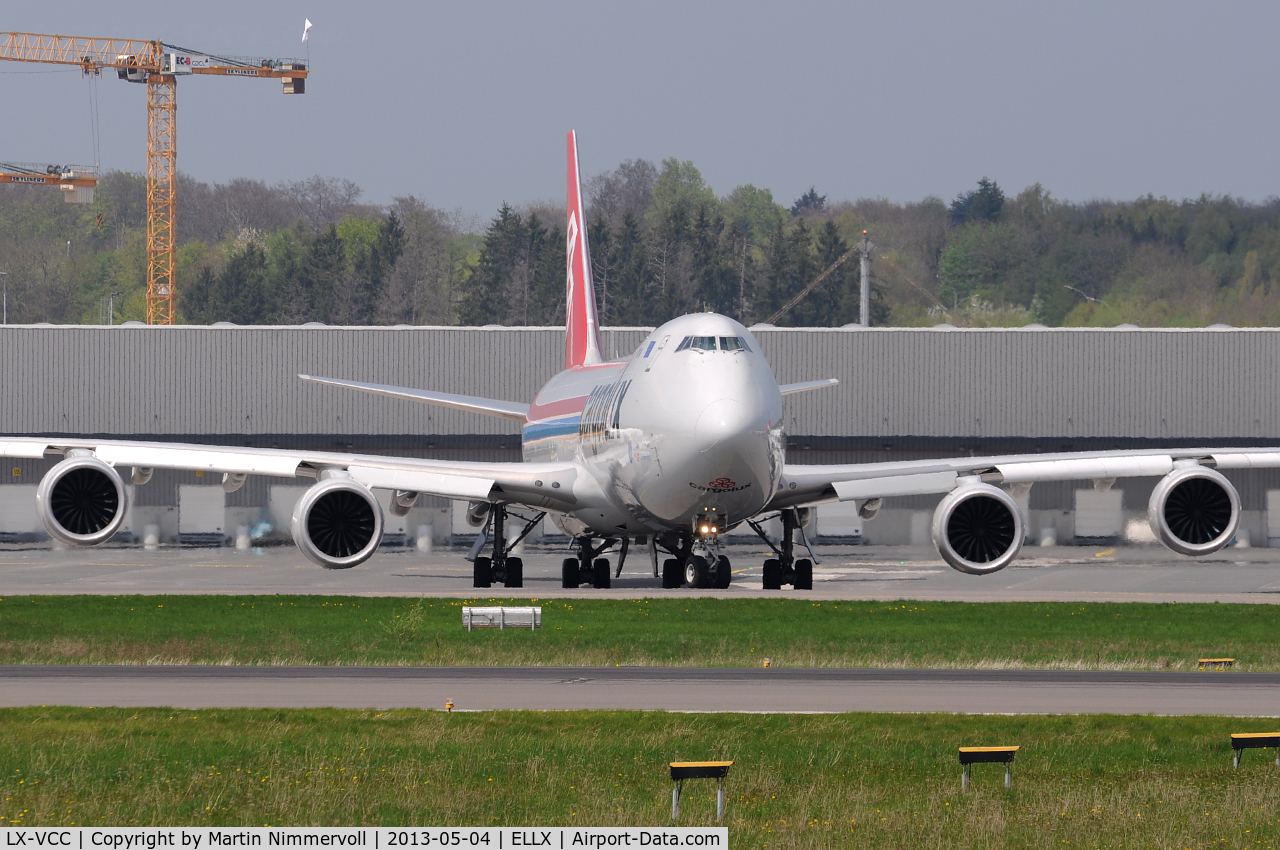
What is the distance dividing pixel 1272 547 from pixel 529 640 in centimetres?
4359

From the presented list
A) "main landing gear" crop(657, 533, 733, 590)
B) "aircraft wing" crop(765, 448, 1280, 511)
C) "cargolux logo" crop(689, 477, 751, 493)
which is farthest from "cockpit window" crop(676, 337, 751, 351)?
"main landing gear" crop(657, 533, 733, 590)

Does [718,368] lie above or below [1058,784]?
above

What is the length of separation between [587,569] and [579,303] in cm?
1162

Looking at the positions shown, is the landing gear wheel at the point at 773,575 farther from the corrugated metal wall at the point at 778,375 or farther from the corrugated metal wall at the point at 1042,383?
the corrugated metal wall at the point at 778,375

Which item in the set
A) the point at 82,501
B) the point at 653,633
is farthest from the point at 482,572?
the point at 653,633

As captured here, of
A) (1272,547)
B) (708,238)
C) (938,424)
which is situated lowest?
(1272,547)

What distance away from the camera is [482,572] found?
44.5m

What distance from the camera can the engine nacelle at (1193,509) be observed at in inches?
1578

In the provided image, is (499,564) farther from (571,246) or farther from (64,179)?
(64,179)

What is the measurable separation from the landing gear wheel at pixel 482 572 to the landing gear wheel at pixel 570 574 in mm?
1864

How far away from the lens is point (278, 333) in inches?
2758

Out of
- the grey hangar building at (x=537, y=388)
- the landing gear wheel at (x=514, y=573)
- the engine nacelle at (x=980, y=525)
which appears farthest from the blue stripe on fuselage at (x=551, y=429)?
the grey hangar building at (x=537, y=388)

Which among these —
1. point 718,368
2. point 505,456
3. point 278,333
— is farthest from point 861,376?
point 718,368

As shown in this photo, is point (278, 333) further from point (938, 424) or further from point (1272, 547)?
point (1272, 547)
